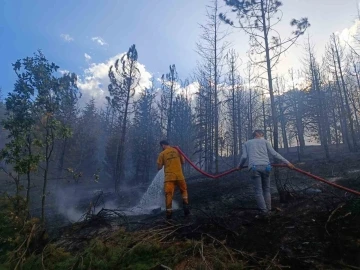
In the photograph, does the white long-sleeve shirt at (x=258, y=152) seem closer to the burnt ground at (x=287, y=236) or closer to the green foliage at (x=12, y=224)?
the burnt ground at (x=287, y=236)

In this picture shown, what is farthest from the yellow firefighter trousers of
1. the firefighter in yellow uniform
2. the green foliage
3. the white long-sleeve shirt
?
the green foliage

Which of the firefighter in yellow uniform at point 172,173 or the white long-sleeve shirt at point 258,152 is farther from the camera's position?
the firefighter in yellow uniform at point 172,173

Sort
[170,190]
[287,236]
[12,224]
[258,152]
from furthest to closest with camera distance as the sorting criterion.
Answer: [170,190]
[258,152]
[12,224]
[287,236]

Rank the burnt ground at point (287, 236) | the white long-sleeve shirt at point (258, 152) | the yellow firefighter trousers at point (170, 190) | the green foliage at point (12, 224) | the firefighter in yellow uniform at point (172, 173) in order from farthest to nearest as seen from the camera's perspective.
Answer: the firefighter in yellow uniform at point (172, 173) → the yellow firefighter trousers at point (170, 190) → the white long-sleeve shirt at point (258, 152) → the green foliage at point (12, 224) → the burnt ground at point (287, 236)

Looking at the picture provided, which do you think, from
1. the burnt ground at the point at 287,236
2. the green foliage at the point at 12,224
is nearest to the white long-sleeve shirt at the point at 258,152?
the burnt ground at the point at 287,236

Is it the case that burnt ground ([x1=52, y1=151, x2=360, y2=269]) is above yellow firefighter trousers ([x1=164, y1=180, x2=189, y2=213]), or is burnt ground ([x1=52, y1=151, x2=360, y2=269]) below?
below

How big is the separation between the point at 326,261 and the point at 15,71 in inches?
389

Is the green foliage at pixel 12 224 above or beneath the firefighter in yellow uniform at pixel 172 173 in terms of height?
beneath

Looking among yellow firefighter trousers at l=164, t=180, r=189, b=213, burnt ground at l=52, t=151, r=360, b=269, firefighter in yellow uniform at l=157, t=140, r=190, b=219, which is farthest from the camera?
firefighter in yellow uniform at l=157, t=140, r=190, b=219

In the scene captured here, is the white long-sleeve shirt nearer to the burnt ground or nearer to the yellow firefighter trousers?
the burnt ground

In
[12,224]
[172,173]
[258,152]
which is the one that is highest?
[258,152]

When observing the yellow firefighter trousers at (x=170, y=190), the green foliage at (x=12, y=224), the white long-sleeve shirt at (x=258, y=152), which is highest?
the white long-sleeve shirt at (x=258, y=152)

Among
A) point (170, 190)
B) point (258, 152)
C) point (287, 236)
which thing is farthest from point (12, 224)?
point (258, 152)

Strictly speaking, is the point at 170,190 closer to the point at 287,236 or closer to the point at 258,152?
the point at 258,152
